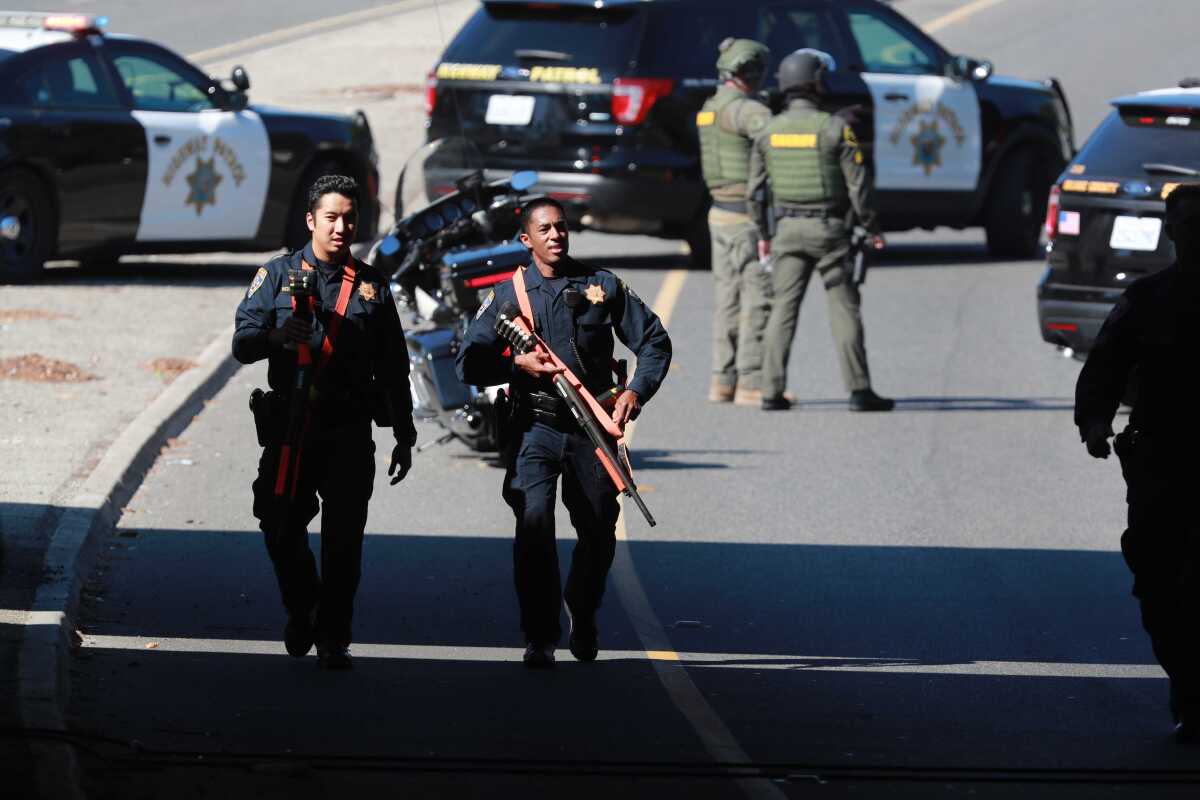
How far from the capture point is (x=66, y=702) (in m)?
7.32

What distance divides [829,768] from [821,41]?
44.2ft

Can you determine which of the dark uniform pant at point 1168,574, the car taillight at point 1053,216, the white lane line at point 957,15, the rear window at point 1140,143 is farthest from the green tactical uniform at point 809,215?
the white lane line at point 957,15

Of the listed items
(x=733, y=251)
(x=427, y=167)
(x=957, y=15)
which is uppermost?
(x=427, y=167)

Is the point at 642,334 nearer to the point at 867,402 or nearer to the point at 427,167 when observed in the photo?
the point at 427,167

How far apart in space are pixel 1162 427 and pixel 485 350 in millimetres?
2254

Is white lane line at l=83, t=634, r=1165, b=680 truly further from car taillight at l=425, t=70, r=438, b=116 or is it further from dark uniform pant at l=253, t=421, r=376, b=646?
car taillight at l=425, t=70, r=438, b=116

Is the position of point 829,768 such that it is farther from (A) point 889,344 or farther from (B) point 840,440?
(A) point 889,344

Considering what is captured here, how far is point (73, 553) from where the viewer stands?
9297 millimetres

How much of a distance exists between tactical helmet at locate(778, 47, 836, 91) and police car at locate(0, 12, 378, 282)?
574cm

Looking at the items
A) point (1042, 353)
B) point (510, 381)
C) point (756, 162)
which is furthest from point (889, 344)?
point (510, 381)

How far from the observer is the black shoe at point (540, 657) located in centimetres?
801

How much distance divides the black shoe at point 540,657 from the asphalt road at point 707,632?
0.17ft

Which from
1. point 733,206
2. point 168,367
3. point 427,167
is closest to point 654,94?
point 733,206

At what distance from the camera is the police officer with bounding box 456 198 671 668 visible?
26.5ft
